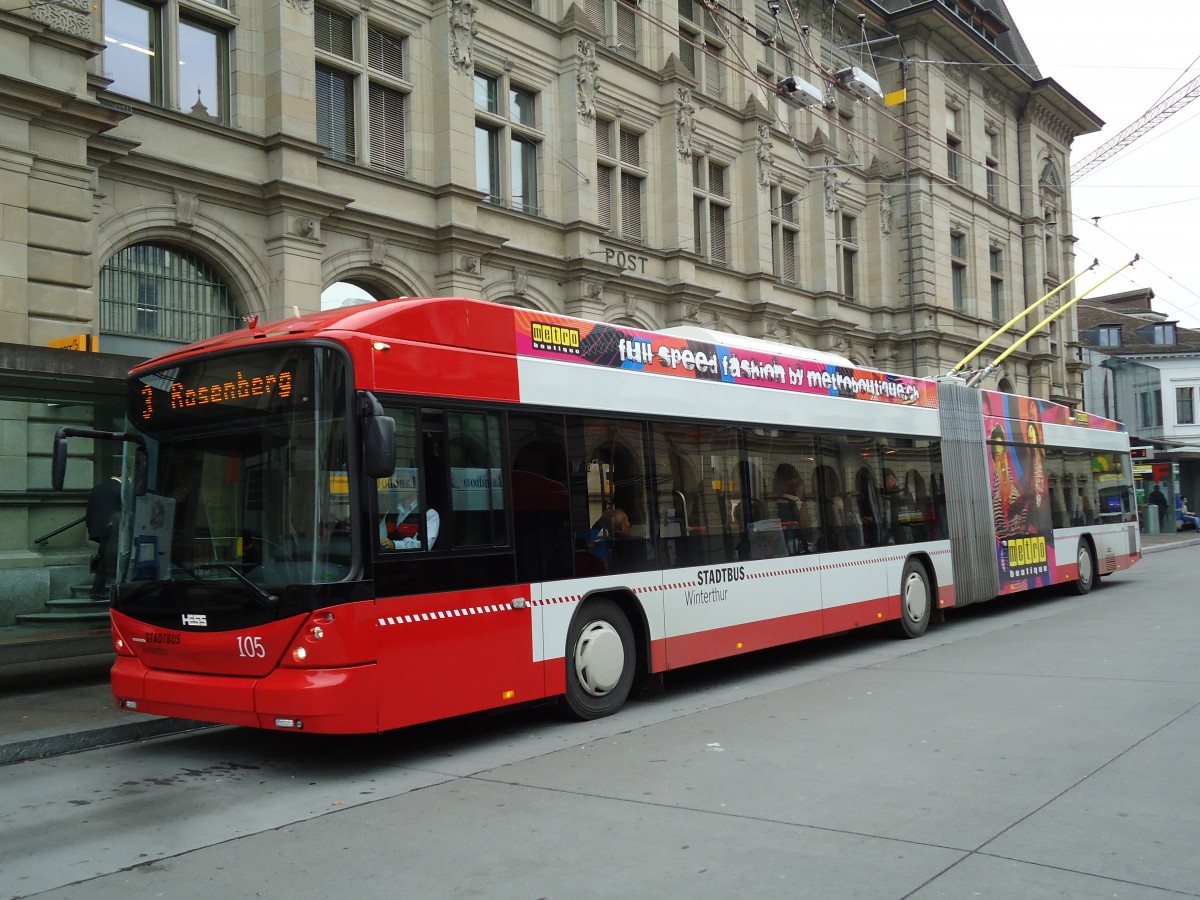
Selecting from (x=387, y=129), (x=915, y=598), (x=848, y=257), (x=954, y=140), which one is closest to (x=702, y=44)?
(x=387, y=129)

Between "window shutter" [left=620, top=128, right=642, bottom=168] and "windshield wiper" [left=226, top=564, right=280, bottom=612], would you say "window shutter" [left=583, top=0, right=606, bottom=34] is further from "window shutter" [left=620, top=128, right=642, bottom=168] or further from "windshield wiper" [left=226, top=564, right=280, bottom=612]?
"windshield wiper" [left=226, top=564, right=280, bottom=612]

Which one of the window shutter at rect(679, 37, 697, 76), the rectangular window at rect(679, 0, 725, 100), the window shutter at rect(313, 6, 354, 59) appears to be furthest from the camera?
the rectangular window at rect(679, 0, 725, 100)

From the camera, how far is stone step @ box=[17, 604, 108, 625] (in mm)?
10734

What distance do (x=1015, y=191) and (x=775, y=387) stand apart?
1327 inches

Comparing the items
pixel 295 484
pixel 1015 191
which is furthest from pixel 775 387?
pixel 1015 191

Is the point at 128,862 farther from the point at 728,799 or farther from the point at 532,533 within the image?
the point at 532,533

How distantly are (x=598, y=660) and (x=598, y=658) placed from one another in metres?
0.02

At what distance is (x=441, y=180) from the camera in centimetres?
1956

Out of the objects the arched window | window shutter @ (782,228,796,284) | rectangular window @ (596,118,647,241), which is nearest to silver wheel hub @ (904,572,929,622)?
the arched window

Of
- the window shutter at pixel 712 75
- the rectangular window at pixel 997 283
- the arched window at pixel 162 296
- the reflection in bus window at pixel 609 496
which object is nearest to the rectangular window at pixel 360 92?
the arched window at pixel 162 296

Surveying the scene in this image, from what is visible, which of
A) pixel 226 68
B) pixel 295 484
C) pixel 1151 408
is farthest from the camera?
pixel 1151 408

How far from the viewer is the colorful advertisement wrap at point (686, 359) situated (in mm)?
9047

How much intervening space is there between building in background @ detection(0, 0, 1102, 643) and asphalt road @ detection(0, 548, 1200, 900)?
187 inches

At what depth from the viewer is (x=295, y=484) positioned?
23.5 ft
